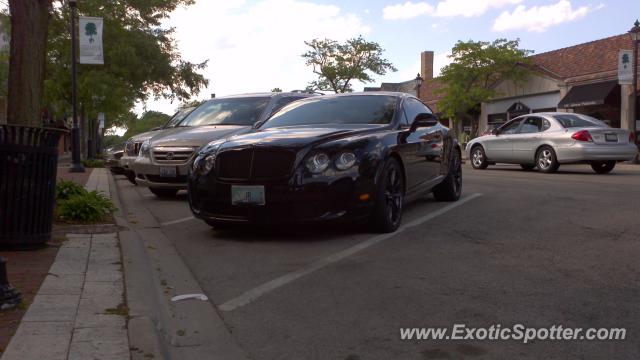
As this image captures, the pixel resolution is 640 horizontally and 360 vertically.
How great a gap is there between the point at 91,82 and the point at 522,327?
24.3 metres

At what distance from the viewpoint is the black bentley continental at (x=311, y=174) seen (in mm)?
5941

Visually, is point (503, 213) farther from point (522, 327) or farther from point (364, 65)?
point (364, 65)

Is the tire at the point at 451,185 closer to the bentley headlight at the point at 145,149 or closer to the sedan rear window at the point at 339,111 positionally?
the sedan rear window at the point at 339,111

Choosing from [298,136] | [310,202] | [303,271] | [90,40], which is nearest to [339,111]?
[298,136]

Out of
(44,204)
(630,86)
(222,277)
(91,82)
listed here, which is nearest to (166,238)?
(44,204)

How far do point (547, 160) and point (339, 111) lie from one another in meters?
9.15

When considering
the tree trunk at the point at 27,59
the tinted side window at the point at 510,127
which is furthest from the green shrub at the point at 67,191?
the tinted side window at the point at 510,127

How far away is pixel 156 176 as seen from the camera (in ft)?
32.1

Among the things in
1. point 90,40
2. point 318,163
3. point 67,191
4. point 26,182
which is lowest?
point 67,191

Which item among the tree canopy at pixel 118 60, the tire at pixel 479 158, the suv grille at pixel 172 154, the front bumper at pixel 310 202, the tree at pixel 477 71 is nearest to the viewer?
the front bumper at pixel 310 202

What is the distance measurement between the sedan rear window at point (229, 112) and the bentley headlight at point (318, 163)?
4.41 m

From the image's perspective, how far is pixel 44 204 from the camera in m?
5.47

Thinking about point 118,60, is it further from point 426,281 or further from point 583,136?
point 426,281

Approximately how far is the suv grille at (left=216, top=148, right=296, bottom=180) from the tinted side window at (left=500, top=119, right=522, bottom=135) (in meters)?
11.3
